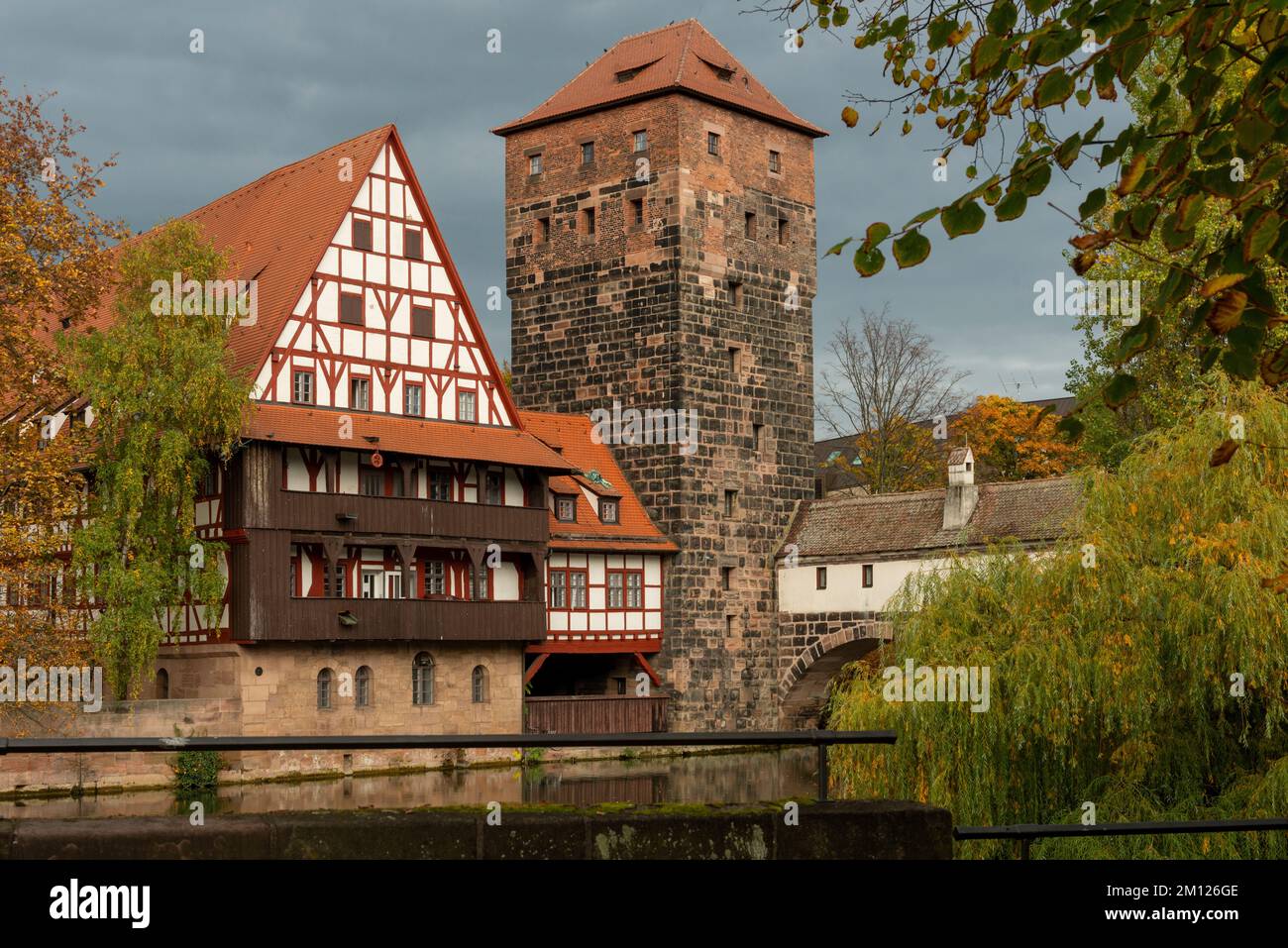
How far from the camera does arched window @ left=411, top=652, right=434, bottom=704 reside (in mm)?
36531

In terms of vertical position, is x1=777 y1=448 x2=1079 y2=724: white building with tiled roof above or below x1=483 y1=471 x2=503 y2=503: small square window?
below

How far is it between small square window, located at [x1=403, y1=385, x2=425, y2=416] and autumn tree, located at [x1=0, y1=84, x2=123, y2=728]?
8.59 metres

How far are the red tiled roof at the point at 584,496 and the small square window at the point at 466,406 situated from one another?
3.11m

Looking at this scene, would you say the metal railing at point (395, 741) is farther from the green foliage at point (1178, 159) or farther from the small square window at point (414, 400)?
the small square window at point (414, 400)

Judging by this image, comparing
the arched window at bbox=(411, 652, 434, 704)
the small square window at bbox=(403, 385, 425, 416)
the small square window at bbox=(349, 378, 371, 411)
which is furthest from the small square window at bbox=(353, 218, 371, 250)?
the arched window at bbox=(411, 652, 434, 704)

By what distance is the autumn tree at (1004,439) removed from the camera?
57812 millimetres

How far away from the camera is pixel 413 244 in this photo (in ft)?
120

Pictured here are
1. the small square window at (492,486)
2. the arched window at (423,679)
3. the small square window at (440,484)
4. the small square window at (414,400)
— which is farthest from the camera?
the small square window at (492,486)

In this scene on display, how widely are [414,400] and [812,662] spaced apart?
43.1 ft

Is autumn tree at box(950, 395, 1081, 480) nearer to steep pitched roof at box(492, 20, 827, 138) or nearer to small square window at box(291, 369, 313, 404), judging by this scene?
steep pitched roof at box(492, 20, 827, 138)

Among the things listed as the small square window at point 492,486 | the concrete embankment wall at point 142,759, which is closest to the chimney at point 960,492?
the small square window at point 492,486
